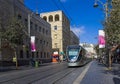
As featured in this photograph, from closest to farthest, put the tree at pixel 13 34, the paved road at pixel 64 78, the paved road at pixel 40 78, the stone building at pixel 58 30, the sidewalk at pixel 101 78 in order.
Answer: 1. the sidewalk at pixel 101 78
2. the paved road at pixel 64 78
3. the paved road at pixel 40 78
4. the tree at pixel 13 34
5. the stone building at pixel 58 30

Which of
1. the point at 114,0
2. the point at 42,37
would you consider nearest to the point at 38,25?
the point at 42,37

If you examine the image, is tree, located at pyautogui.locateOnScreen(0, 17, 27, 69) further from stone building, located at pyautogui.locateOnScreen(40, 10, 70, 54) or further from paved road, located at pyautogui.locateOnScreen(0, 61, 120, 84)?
Result: stone building, located at pyautogui.locateOnScreen(40, 10, 70, 54)

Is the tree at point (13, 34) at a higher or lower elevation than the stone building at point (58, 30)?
lower

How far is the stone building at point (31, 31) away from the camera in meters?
48.0

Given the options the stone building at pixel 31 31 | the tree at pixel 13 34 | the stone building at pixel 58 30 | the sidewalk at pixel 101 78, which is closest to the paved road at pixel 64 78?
the sidewalk at pixel 101 78

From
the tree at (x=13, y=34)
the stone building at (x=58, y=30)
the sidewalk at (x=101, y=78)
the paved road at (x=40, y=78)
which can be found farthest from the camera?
the stone building at (x=58, y=30)

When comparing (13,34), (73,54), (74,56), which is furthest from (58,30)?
(74,56)

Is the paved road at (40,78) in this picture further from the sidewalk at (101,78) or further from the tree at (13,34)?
the tree at (13,34)

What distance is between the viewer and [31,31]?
211 feet

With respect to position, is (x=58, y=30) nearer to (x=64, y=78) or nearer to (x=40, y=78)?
(x=40, y=78)

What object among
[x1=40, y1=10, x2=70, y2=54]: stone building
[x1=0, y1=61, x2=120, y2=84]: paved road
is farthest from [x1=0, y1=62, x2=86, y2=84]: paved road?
[x1=40, y1=10, x2=70, y2=54]: stone building

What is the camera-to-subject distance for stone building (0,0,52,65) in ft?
157

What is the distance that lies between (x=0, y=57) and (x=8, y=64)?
2.61 metres

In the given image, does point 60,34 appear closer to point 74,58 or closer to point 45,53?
point 45,53
